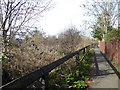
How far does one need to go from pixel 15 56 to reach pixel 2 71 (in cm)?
88

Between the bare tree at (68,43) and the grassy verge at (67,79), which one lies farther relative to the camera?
the bare tree at (68,43)

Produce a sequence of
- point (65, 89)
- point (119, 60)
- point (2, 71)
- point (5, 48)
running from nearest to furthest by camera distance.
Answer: point (2, 71)
point (65, 89)
point (5, 48)
point (119, 60)

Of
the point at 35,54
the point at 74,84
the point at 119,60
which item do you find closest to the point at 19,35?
the point at 35,54

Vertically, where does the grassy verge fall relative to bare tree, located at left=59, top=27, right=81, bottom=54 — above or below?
below

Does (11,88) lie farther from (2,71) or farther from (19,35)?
(19,35)

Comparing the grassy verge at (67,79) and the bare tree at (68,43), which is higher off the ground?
the bare tree at (68,43)

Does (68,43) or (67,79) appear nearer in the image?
(67,79)

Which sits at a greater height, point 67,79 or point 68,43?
point 68,43

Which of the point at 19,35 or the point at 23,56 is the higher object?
the point at 19,35

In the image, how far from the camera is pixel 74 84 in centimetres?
447

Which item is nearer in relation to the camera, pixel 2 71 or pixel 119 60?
pixel 2 71

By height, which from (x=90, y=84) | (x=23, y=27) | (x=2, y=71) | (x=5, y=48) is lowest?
(x=90, y=84)

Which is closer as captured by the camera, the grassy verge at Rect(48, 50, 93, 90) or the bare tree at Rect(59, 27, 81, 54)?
the grassy verge at Rect(48, 50, 93, 90)

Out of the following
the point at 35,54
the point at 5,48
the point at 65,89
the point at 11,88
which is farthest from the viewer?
the point at 35,54
